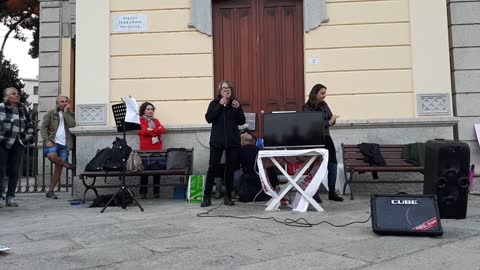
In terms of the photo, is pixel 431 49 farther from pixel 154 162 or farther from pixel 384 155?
pixel 154 162

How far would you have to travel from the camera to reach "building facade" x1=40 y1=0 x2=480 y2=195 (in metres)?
7.91

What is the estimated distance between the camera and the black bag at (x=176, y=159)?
7.31 meters

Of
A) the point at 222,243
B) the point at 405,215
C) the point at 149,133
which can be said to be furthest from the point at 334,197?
the point at 149,133

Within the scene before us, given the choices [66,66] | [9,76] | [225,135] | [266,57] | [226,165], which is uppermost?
[9,76]

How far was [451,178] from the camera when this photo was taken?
5.36 metres

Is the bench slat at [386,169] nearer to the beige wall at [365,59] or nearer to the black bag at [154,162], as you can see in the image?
the beige wall at [365,59]

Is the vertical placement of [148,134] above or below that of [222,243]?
above

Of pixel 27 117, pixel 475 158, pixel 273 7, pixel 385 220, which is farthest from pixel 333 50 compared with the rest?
pixel 27 117

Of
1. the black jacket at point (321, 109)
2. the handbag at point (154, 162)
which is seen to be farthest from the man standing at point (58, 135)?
the black jacket at point (321, 109)

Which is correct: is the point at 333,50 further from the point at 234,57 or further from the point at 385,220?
the point at 385,220

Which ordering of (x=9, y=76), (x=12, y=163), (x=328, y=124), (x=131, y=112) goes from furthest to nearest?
(x=9, y=76) < (x=12, y=163) < (x=328, y=124) < (x=131, y=112)

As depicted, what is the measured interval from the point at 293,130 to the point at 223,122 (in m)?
1.10

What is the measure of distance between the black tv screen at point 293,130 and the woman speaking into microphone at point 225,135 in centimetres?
68

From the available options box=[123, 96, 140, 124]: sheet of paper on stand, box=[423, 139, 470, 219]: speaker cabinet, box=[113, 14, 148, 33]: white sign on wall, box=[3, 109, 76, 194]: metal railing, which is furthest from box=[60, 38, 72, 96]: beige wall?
box=[423, 139, 470, 219]: speaker cabinet
